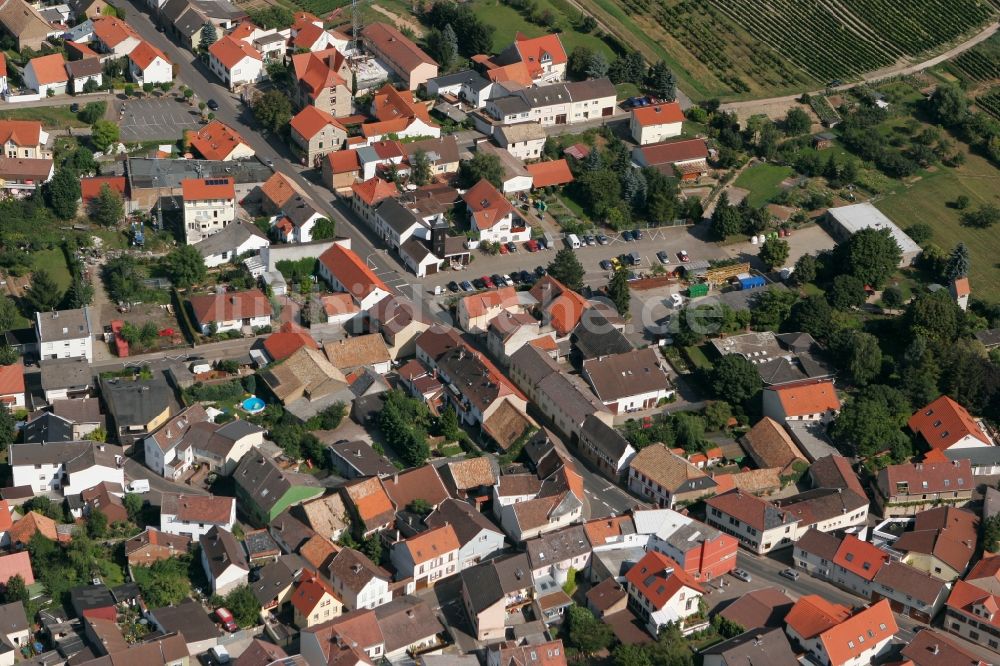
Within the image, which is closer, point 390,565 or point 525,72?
point 390,565

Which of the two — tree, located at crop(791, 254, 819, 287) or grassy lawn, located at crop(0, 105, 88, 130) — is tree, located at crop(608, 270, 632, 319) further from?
grassy lawn, located at crop(0, 105, 88, 130)

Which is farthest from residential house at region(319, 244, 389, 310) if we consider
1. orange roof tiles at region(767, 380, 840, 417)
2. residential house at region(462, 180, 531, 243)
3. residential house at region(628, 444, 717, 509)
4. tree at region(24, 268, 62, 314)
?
orange roof tiles at region(767, 380, 840, 417)

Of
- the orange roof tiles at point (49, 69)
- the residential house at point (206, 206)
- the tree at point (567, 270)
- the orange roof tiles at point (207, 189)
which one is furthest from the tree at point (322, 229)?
the orange roof tiles at point (49, 69)

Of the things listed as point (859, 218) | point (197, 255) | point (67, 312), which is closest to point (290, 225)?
point (197, 255)

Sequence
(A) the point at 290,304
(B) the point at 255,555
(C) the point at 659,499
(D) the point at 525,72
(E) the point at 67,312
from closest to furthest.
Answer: (B) the point at 255,555 → (C) the point at 659,499 → (E) the point at 67,312 → (A) the point at 290,304 → (D) the point at 525,72

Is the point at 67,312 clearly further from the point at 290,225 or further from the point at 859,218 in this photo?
the point at 859,218

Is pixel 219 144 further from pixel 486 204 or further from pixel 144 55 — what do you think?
pixel 486 204

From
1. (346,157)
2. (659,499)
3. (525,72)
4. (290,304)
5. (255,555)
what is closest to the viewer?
(255,555)
